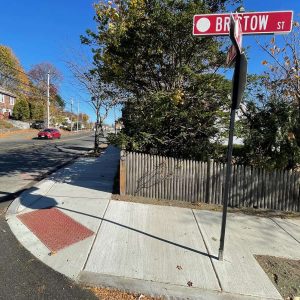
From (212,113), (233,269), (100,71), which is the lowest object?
(233,269)

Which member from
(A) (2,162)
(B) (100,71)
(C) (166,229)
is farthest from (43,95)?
(C) (166,229)

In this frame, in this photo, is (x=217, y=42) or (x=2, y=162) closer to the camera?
(x=217, y=42)

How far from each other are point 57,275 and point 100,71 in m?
6.60

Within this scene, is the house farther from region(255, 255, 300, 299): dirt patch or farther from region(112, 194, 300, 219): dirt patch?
region(255, 255, 300, 299): dirt patch

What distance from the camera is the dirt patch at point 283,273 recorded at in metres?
3.95

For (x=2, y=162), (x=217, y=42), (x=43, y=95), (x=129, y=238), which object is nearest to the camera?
(x=129, y=238)

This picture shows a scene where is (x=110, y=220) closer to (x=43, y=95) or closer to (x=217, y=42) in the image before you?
(x=217, y=42)

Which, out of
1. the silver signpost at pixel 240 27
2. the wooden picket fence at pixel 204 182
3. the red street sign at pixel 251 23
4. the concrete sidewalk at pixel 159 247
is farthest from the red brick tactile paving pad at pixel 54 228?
the red street sign at pixel 251 23

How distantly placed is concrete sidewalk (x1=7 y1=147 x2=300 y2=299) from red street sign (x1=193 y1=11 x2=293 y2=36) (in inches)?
123

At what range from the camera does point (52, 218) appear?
19.8 ft

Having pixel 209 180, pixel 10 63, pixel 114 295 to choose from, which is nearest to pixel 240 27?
pixel 114 295

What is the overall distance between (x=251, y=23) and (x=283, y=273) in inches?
131

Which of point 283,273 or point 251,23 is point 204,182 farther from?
point 251,23

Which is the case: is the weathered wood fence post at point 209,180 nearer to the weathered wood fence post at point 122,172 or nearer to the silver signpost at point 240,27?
the weathered wood fence post at point 122,172
